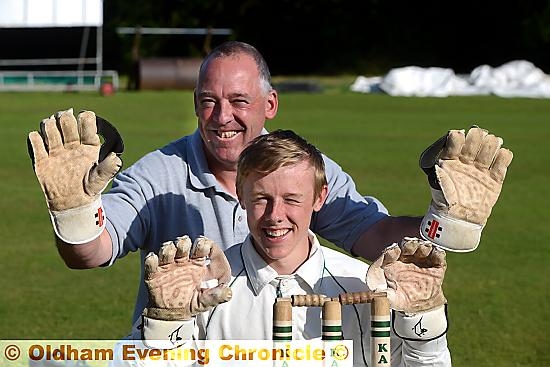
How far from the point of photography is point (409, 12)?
5941 cm

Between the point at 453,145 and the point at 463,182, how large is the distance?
0.44 feet

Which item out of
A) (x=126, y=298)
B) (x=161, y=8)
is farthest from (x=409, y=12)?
(x=126, y=298)

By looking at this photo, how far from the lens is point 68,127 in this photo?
14.7 ft

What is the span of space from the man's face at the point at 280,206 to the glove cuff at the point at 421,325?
0.47 metres

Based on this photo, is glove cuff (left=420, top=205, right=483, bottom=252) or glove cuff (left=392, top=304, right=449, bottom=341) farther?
glove cuff (left=420, top=205, right=483, bottom=252)

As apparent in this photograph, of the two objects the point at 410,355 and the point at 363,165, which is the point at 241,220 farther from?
the point at 363,165

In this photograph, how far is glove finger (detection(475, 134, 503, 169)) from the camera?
14.4ft

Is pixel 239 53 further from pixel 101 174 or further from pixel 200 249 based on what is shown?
pixel 200 249

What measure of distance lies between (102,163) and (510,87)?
37.3m

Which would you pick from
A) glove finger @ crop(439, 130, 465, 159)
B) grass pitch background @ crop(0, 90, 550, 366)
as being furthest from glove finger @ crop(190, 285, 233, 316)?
grass pitch background @ crop(0, 90, 550, 366)

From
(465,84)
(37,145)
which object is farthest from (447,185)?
(465,84)

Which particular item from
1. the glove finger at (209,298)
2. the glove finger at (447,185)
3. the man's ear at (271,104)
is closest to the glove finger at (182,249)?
the glove finger at (209,298)

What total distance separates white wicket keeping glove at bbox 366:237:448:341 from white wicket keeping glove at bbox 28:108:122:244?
3.34 ft

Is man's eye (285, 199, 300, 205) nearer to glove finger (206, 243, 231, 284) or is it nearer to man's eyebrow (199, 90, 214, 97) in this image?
glove finger (206, 243, 231, 284)
